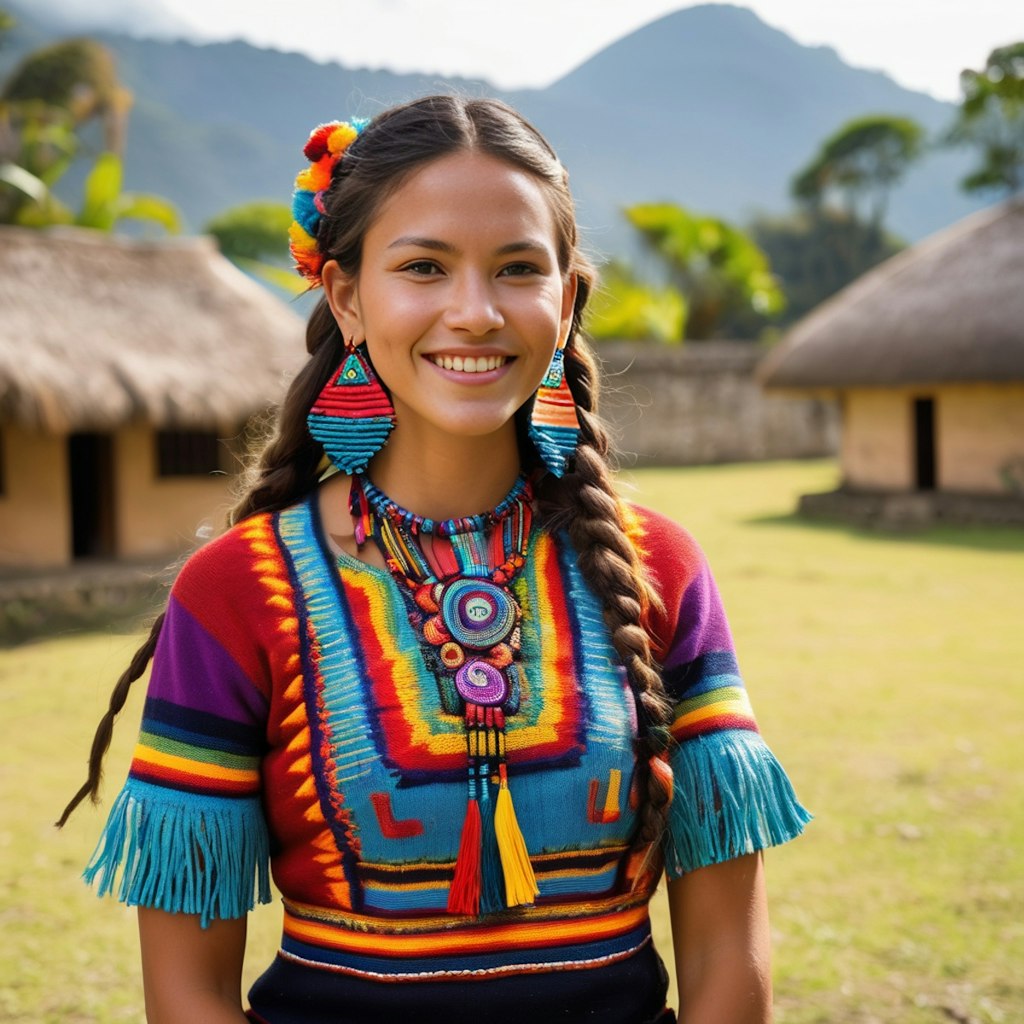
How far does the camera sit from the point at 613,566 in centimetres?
160

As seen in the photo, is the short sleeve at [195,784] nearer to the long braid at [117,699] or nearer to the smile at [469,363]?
the long braid at [117,699]

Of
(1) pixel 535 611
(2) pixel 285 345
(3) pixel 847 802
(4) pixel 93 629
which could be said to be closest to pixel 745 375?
(2) pixel 285 345

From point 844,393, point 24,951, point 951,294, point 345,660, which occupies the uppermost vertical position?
point 951,294

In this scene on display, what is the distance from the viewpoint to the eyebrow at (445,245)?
1.53 meters

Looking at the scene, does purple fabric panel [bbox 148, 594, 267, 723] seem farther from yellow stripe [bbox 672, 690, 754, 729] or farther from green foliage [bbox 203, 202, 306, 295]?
green foliage [bbox 203, 202, 306, 295]

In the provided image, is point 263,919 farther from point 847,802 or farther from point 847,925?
point 847,802

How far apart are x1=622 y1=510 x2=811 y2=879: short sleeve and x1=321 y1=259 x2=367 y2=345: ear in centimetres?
52

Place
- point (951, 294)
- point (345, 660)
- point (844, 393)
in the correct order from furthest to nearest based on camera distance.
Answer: point (844, 393) < point (951, 294) < point (345, 660)

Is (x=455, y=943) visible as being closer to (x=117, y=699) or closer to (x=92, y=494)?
(x=117, y=699)

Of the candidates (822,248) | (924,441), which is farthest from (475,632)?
(822,248)

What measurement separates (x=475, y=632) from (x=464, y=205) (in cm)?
53

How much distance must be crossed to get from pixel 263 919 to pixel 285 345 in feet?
25.0

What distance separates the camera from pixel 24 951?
11.9 feet

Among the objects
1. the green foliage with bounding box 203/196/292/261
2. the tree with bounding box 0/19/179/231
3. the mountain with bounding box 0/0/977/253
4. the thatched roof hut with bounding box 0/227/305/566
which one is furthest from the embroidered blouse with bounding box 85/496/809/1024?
the mountain with bounding box 0/0/977/253
